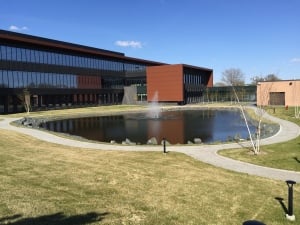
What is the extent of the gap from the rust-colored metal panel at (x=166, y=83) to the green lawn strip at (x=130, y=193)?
65.2 meters

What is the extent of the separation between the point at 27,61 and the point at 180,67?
33.8 m

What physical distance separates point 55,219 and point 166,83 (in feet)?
245

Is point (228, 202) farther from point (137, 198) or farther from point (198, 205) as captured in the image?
point (137, 198)

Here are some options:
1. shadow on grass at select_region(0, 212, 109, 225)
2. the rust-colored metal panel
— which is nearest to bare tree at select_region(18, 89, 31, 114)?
the rust-colored metal panel

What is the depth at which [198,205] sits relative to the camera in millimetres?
9289

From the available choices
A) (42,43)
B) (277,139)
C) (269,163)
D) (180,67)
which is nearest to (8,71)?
(42,43)

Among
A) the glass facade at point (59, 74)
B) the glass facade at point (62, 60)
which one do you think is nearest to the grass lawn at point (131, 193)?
the glass facade at point (59, 74)

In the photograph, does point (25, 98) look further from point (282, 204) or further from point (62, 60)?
point (282, 204)

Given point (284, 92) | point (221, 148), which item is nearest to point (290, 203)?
point (221, 148)

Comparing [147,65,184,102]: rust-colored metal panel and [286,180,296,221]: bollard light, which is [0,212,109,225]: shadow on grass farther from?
[147,65,184,102]: rust-colored metal panel

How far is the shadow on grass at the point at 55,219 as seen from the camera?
23.8 feet

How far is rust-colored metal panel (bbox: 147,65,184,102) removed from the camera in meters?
79.6

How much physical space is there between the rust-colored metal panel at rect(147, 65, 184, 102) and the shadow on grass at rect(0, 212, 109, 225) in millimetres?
72450

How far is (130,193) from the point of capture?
10047 mm
